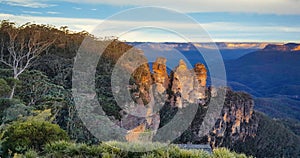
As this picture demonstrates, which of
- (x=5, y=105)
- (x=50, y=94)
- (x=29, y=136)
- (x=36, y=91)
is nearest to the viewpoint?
(x=29, y=136)

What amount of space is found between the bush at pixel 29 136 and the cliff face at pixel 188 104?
18.2 ft

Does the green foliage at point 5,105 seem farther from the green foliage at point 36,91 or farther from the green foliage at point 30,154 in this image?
the green foliage at point 30,154

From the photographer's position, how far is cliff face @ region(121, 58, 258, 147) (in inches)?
878

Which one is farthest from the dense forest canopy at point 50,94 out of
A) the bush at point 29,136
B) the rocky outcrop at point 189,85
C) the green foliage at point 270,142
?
the green foliage at point 270,142

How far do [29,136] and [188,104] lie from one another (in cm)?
2757

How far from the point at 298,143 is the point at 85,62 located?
4732 centimetres

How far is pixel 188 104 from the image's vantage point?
3591 centimetres

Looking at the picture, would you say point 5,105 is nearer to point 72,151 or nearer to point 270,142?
point 72,151

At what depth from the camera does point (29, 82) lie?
2009 centimetres

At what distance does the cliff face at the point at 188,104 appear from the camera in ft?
73.2

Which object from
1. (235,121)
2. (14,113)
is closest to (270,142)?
(235,121)

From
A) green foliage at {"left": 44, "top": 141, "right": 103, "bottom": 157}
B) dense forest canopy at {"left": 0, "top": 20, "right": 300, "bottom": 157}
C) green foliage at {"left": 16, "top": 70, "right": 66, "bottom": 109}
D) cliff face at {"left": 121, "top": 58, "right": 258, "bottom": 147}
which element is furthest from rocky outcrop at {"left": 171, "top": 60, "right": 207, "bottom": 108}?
green foliage at {"left": 44, "top": 141, "right": 103, "bottom": 157}

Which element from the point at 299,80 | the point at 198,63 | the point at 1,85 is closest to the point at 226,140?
the point at 198,63

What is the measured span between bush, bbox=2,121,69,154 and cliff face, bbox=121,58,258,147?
556 centimetres
